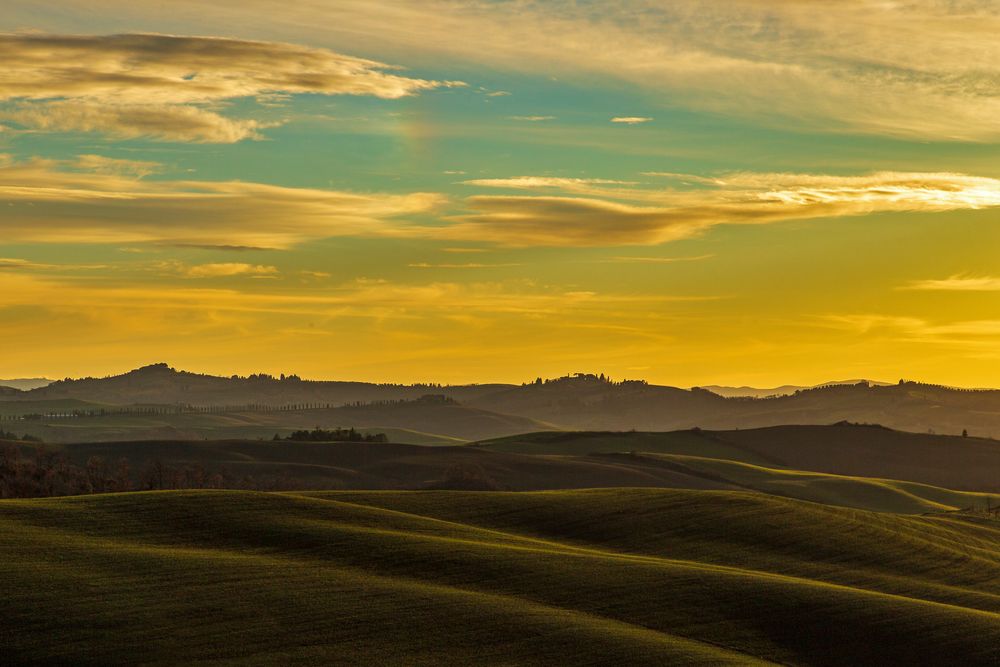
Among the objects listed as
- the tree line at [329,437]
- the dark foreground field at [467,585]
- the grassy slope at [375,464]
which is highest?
the tree line at [329,437]

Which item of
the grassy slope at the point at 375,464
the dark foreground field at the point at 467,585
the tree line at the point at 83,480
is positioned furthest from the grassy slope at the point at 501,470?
the dark foreground field at the point at 467,585

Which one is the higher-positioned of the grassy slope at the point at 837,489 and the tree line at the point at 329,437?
the tree line at the point at 329,437

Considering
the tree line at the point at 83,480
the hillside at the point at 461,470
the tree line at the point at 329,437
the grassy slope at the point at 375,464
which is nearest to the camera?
the tree line at the point at 83,480

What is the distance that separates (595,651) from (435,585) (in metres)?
10.6

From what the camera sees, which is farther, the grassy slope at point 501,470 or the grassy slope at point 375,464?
the grassy slope at point 375,464

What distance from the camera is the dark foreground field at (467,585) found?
44125 millimetres

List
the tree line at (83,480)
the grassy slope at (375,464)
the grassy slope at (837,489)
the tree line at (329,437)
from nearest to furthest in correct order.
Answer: the tree line at (83,480)
the grassy slope at (375,464)
the grassy slope at (837,489)
the tree line at (329,437)

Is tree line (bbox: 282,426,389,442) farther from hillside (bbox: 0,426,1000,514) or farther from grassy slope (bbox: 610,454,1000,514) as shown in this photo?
grassy slope (bbox: 610,454,1000,514)

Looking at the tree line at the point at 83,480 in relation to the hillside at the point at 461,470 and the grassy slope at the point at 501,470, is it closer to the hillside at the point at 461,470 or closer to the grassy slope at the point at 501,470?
the hillside at the point at 461,470

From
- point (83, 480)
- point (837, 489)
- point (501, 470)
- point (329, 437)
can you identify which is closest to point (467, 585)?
point (83, 480)

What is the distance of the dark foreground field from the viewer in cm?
4412

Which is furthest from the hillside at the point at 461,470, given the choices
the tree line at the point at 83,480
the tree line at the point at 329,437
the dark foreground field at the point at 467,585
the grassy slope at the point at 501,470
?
the dark foreground field at the point at 467,585

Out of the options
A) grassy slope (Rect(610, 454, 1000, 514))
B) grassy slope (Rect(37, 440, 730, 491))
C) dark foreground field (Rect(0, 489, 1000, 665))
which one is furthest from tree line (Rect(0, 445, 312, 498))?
grassy slope (Rect(610, 454, 1000, 514))

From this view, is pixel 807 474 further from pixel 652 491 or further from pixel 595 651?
pixel 595 651
